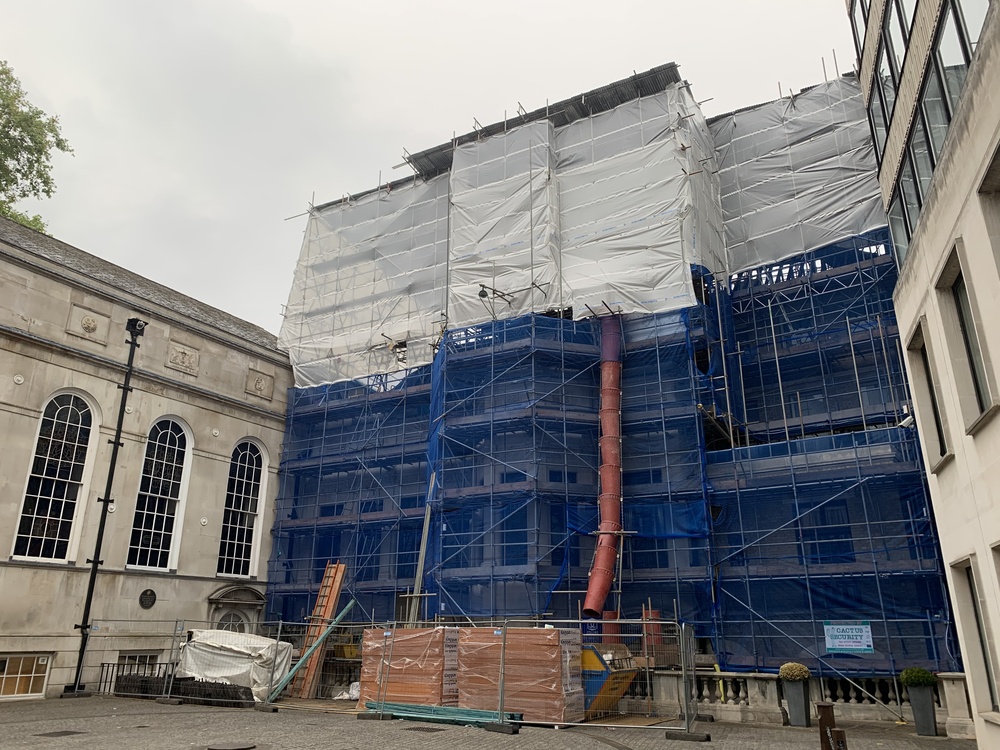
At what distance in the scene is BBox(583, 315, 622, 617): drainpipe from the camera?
66.5 ft

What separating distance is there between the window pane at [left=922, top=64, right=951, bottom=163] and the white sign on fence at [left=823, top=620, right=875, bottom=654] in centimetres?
1152

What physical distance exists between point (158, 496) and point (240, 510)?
3.37 metres

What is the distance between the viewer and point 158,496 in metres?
24.7

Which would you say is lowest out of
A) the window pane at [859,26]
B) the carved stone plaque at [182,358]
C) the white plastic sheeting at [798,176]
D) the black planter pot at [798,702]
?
the black planter pot at [798,702]

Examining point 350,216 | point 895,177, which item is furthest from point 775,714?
point 350,216

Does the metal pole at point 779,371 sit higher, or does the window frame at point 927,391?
the metal pole at point 779,371

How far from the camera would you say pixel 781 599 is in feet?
68.0

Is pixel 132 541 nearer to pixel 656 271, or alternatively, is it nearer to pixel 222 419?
pixel 222 419

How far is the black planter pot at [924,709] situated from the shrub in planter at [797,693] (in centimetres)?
190

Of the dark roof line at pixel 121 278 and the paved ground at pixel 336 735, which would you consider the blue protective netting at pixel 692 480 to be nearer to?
the paved ground at pixel 336 735

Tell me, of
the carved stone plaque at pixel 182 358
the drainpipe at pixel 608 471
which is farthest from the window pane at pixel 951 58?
the carved stone plaque at pixel 182 358

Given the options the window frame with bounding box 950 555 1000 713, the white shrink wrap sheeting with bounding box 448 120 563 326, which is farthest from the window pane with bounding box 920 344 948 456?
the white shrink wrap sheeting with bounding box 448 120 563 326

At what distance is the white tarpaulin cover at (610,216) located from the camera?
24.3m

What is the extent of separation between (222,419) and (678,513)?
1641cm
